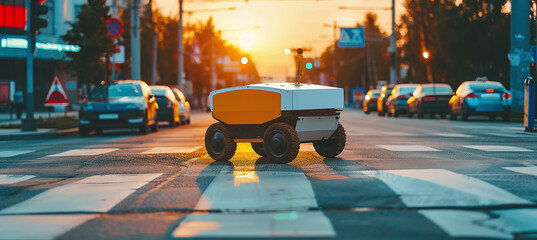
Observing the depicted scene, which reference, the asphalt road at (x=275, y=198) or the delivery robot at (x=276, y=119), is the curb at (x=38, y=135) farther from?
the delivery robot at (x=276, y=119)

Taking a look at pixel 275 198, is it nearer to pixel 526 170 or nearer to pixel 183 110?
pixel 526 170

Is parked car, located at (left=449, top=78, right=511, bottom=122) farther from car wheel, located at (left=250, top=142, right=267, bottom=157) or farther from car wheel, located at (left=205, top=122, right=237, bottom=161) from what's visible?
car wheel, located at (left=205, top=122, right=237, bottom=161)

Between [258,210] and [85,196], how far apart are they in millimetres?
1879

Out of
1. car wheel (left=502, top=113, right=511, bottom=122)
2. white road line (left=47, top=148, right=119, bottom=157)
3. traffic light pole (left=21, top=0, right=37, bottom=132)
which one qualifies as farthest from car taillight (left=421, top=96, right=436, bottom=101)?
white road line (left=47, top=148, right=119, bottom=157)

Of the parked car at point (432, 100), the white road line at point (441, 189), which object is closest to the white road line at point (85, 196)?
the white road line at point (441, 189)

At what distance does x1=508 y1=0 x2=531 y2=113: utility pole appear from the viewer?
100ft

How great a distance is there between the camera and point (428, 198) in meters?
6.64

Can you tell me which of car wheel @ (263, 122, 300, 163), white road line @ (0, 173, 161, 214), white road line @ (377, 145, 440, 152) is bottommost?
white road line @ (0, 173, 161, 214)

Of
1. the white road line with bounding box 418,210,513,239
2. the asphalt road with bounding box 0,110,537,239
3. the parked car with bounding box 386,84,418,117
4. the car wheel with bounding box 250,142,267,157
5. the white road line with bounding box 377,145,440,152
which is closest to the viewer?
the white road line with bounding box 418,210,513,239

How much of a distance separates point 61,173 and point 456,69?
47.4 meters

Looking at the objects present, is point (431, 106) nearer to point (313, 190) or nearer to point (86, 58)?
point (86, 58)

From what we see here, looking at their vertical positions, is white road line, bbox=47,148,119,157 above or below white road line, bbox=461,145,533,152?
below

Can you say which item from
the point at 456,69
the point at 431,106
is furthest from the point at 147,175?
the point at 456,69

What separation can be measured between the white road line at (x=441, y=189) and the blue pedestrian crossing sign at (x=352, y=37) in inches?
2068
